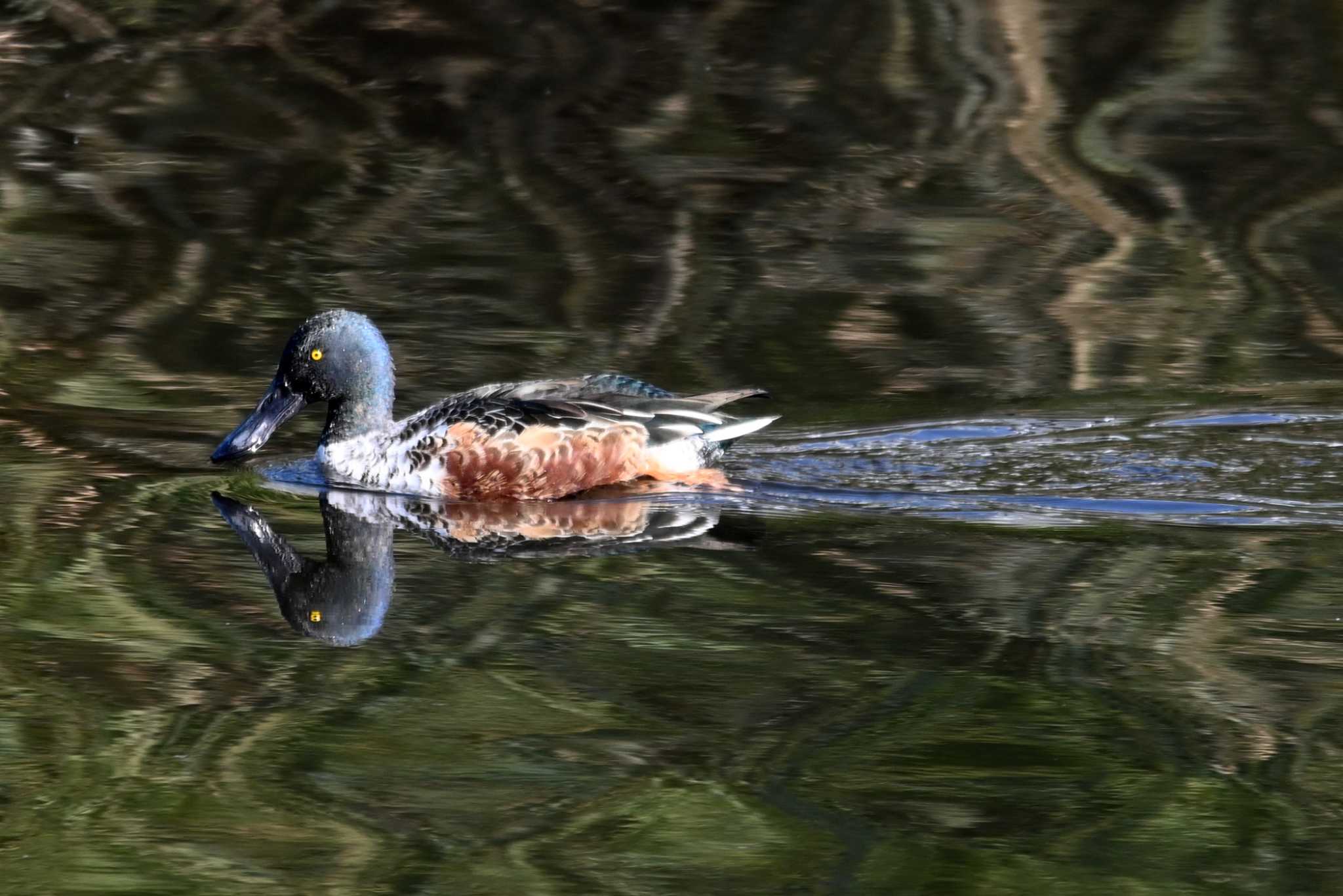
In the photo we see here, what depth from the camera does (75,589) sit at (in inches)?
305

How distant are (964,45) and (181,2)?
7026 mm

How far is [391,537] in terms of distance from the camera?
873 centimetres

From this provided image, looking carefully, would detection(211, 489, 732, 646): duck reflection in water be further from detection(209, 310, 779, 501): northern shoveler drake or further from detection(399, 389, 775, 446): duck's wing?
detection(399, 389, 775, 446): duck's wing

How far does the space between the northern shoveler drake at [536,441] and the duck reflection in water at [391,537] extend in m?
0.11

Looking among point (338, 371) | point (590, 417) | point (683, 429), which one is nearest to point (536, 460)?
point (590, 417)

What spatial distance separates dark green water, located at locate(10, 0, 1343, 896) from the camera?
19.1 ft

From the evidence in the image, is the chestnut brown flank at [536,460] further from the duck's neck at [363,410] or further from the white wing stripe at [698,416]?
the duck's neck at [363,410]

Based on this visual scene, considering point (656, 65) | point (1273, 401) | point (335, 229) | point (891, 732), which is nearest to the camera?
point (891, 732)

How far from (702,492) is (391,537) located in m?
1.41

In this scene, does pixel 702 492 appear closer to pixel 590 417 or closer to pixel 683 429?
pixel 683 429

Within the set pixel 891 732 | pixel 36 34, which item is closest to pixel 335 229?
pixel 36 34

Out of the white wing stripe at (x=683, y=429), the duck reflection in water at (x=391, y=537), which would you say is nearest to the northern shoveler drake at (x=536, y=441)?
the white wing stripe at (x=683, y=429)

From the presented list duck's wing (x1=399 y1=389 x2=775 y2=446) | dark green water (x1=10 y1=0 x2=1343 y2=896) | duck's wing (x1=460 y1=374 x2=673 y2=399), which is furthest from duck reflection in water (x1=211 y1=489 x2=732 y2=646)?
duck's wing (x1=460 y1=374 x2=673 y2=399)

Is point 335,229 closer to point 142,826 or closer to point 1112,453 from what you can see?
point 1112,453
